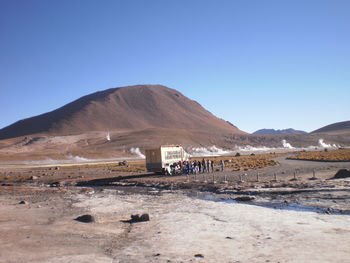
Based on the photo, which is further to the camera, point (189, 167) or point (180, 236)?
point (189, 167)

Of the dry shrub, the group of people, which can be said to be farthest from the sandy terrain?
the dry shrub

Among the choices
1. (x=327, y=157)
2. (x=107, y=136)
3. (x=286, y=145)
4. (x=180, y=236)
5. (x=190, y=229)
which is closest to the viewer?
(x=180, y=236)

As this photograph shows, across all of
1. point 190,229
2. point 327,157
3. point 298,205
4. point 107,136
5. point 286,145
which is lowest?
point 298,205

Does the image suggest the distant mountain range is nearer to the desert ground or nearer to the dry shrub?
the dry shrub

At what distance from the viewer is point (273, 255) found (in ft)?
28.0

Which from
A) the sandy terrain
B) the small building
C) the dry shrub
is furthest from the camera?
the dry shrub

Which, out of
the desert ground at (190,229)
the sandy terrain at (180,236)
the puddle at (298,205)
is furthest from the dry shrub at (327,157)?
the sandy terrain at (180,236)

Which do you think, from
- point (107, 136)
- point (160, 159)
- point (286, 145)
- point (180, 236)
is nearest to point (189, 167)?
point (160, 159)

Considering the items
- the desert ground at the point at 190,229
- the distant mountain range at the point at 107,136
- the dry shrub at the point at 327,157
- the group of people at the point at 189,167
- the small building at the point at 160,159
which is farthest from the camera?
the distant mountain range at the point at 107,136

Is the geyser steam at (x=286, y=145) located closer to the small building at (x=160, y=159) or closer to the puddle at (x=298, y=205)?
the small building at (x=160, y=159)

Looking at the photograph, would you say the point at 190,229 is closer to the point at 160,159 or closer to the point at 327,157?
the point at 160,159

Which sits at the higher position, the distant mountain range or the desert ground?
the distant mountain range

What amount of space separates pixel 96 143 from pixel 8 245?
124892 millimetres

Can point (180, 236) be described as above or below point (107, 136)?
below
